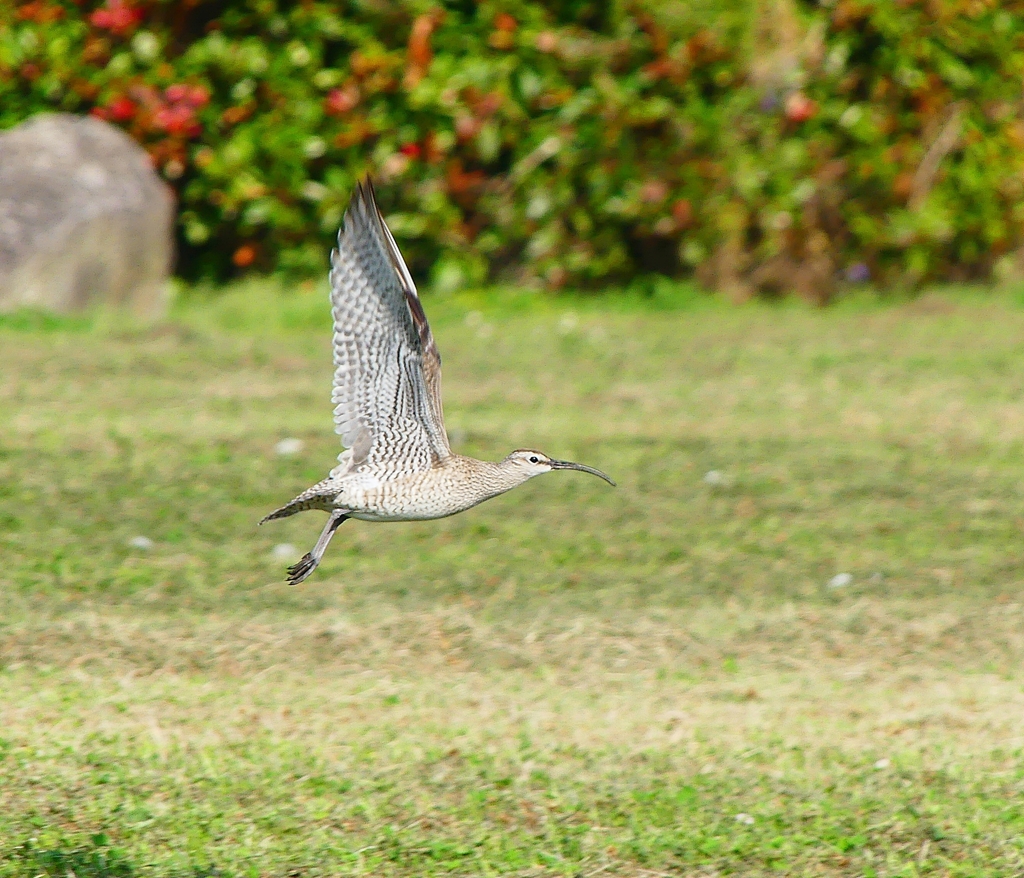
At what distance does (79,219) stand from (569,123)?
304 centimetres

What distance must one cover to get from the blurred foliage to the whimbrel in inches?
248

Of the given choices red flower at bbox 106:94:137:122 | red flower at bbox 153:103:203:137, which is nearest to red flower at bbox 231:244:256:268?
red flower at bbox 153:103:203:137

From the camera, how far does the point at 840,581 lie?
628 cm

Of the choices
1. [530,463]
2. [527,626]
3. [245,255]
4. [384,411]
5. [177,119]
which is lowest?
[245,255]

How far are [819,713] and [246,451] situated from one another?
3.22m

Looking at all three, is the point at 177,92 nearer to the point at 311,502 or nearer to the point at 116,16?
the point at 116,16

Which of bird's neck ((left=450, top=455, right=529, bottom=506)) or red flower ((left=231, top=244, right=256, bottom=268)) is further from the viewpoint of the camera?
red flower ((left=231, top=244, right=256, bottom=268))

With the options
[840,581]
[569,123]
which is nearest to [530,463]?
[840,581]

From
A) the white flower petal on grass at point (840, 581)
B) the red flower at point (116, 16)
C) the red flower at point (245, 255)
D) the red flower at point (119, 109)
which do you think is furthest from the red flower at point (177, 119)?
the white flower petal on grass at point (840, 581)

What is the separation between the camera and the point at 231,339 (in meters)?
9.73

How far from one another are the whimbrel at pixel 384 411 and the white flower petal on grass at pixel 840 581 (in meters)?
2.28

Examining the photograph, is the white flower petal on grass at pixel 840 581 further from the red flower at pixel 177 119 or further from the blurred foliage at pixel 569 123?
the red flower at pixel 177 119

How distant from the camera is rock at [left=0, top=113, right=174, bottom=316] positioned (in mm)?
9461

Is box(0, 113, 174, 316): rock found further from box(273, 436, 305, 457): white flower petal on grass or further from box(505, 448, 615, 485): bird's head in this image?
box(505, 448, 615, 485): bird's head
